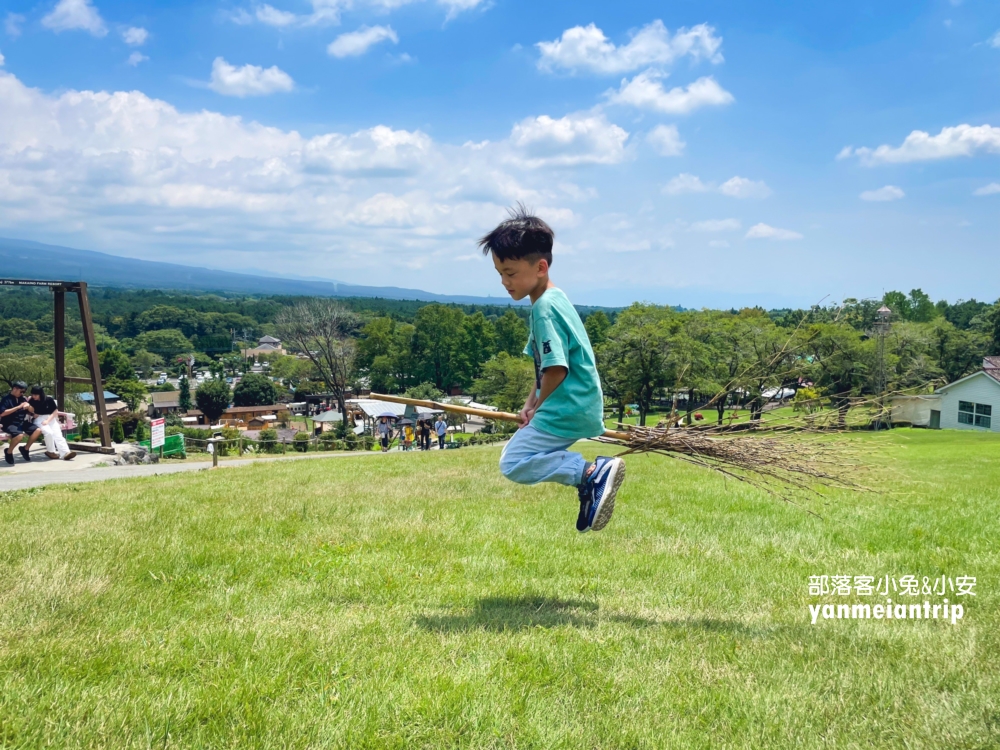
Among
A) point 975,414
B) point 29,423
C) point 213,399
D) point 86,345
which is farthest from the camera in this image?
point 213,399

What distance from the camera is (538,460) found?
17.2ft

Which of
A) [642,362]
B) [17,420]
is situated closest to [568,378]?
[17,420]

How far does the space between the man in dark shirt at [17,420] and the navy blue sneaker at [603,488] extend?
1914 cm

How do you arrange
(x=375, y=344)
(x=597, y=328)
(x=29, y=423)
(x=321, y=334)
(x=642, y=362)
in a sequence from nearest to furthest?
(x=29, y=423)
(x=642, y=362)
(x=321, y=334)
(x=597, y=328)
(x=375, y=344)

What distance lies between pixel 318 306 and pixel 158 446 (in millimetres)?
54632

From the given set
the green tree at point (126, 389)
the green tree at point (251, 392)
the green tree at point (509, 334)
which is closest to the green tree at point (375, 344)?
the green tree at point (251, 392)

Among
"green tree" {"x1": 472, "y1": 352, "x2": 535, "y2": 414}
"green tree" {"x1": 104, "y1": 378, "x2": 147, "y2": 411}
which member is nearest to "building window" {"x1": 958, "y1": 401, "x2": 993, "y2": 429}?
"green tree" {"x1": 472, "y1": 352, "x2": 535, "y2": 414}

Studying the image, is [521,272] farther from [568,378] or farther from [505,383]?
[505,383]

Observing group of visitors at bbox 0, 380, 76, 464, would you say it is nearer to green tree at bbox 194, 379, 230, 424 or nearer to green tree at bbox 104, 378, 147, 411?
green tree at bbox 104, 378, 147, 411

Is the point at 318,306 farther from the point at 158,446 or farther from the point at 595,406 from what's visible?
the point at 595,406

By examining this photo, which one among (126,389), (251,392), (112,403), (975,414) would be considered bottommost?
(251,392)

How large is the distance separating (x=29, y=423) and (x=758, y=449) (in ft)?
66.8

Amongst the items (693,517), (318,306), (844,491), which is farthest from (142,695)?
(318,306)

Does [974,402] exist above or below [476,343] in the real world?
below
